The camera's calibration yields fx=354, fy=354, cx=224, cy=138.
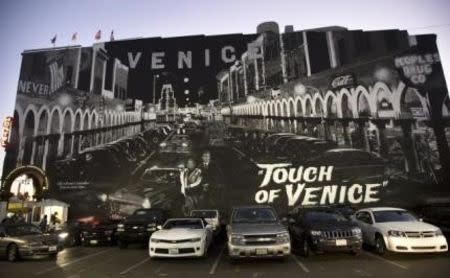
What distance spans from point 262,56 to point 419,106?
38.3ft

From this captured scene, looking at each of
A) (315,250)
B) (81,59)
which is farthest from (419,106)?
(81,59)

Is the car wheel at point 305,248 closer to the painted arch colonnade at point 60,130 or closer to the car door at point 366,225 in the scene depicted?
the car door at point 366,225

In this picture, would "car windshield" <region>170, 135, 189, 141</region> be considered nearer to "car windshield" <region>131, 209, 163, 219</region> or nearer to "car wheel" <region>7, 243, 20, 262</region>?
"car windshield" <region>131, 209, 163, 219</region>

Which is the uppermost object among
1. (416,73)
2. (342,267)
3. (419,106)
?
(416,73)

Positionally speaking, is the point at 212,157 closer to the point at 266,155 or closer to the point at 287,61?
the point at 266,155

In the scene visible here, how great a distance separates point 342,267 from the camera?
8.65 m

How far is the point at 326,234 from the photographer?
375 inches

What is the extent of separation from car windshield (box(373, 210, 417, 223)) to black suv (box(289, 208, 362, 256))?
4.22 ft

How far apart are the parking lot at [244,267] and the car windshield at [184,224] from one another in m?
1.02

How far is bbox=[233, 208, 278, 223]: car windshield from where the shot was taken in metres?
10.1

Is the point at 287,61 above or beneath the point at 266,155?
above

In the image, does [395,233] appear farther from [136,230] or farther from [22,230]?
[22,230]

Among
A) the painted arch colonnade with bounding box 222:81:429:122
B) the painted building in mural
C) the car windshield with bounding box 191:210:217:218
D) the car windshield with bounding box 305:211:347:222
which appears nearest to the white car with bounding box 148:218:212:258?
the car windshield with bounding box 305:211:347:222

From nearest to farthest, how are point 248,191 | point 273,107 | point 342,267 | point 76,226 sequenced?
point 342,267
point 76,226
point 248,191
point 273,107
